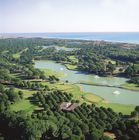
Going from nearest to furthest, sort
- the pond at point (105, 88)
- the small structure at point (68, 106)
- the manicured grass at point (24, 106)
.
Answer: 1. the small structure at point (68, 106)
2. the manicured grass at point (24, 106)
3. the pond at point (105, 88)

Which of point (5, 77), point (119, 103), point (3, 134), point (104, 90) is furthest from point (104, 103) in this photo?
point (5, 77)

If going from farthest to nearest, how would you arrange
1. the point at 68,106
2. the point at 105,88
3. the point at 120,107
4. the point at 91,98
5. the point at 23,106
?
the point at 105,88 → the point at 91,98 → the point at 120,107 → the point at 23,106 → the point at 68,106

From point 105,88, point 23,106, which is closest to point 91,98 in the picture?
point 105,88

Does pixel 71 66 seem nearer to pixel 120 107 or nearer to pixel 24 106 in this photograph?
pixel 120 107

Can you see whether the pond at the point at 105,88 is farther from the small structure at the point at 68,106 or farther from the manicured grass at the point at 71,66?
the small structure at the point at 68,106

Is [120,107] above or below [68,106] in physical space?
below

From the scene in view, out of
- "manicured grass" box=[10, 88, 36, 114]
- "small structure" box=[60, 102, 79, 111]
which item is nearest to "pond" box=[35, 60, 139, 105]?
"small structure" box=[60, 102, 79, 111]

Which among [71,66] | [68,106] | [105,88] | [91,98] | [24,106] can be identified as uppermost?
[68,106]

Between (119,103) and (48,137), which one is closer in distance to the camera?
(48,137)

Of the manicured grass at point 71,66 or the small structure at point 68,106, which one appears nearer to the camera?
the small structure at point 68,106

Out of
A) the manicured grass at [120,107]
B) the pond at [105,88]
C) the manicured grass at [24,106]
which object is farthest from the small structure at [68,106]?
the pond at [105,88]

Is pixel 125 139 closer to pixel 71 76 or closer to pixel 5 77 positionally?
pixel 5 77
